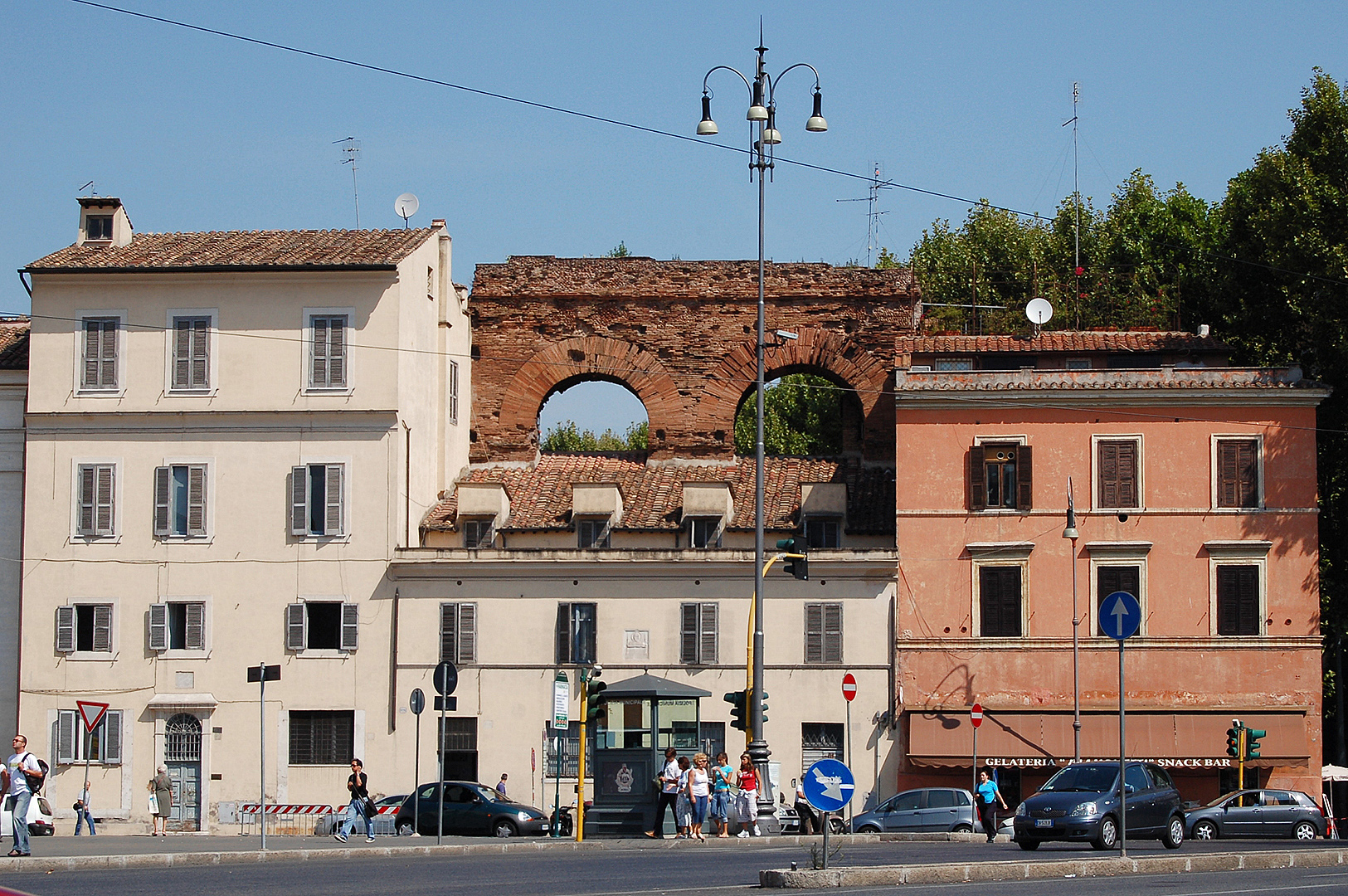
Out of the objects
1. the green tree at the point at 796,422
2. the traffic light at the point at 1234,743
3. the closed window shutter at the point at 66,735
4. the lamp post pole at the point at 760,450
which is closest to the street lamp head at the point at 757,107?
the lamp post pole at the point at 760,450

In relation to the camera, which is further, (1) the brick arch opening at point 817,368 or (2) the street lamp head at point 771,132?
(1) the brick arch opening at point 817,368

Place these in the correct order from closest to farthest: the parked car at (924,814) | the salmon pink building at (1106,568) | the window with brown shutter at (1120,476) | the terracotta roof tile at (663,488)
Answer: the parked car at (924,814) < the salmon pink building at (1106,568) < the window with brown shutter at (1120,476) < the terracotta roof tile at (663,488)

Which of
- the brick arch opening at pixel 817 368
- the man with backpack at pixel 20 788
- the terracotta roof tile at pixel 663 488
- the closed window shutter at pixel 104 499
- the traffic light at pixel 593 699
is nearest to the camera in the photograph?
the man with backpack at pixel 20 788

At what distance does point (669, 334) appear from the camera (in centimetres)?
4544

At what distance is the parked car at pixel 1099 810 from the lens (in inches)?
949

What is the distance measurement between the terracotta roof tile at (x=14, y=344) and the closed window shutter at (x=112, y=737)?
27.0 feet

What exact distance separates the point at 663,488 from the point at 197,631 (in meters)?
11.2

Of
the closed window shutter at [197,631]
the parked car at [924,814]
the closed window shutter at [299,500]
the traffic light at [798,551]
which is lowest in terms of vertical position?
the parked car at [924,814]

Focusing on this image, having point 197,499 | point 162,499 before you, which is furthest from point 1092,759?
point 162,499

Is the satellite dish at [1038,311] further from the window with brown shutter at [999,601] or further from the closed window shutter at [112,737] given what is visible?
the closed window shutter at [112,737]

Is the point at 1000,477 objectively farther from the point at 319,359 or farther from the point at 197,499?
the point at 197,499

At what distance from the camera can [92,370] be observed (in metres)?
40.2

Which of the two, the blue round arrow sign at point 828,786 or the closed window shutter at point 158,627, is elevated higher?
the closed window shutter at point 158,627

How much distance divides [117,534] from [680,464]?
1331cm
